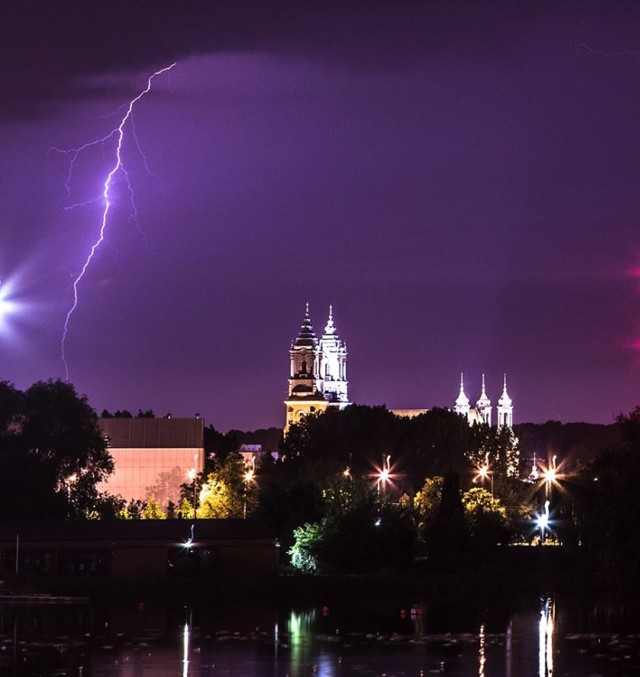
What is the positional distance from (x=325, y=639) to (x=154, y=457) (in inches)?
3635

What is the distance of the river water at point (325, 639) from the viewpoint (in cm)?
5553

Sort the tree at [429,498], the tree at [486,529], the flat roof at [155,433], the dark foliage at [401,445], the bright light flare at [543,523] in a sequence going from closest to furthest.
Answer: the tree at [486,529]
the bright light flare at [543,523]
the tree at [429,498]
the flat roof at [155,433]
the dark foliage at [401,445]

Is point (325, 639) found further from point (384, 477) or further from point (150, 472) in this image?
point (150, 472)

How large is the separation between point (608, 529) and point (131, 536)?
69.4 ft

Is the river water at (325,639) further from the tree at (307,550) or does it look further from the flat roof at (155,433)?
the flat roof at (155,433)

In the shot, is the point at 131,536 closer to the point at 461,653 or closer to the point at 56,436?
the point at 56,436

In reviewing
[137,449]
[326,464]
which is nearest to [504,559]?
[326,464]

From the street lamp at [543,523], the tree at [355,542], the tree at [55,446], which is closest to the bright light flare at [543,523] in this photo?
the street lamp at [543,523]

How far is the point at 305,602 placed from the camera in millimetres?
78562

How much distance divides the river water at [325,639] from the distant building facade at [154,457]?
75378 mm

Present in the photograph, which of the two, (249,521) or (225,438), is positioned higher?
(225,438)

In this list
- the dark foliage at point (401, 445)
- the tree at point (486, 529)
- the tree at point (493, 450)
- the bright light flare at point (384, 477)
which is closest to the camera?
the tree at point (486, 529)

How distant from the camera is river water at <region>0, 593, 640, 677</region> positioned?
182 feet

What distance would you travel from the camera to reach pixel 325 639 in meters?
63.2
